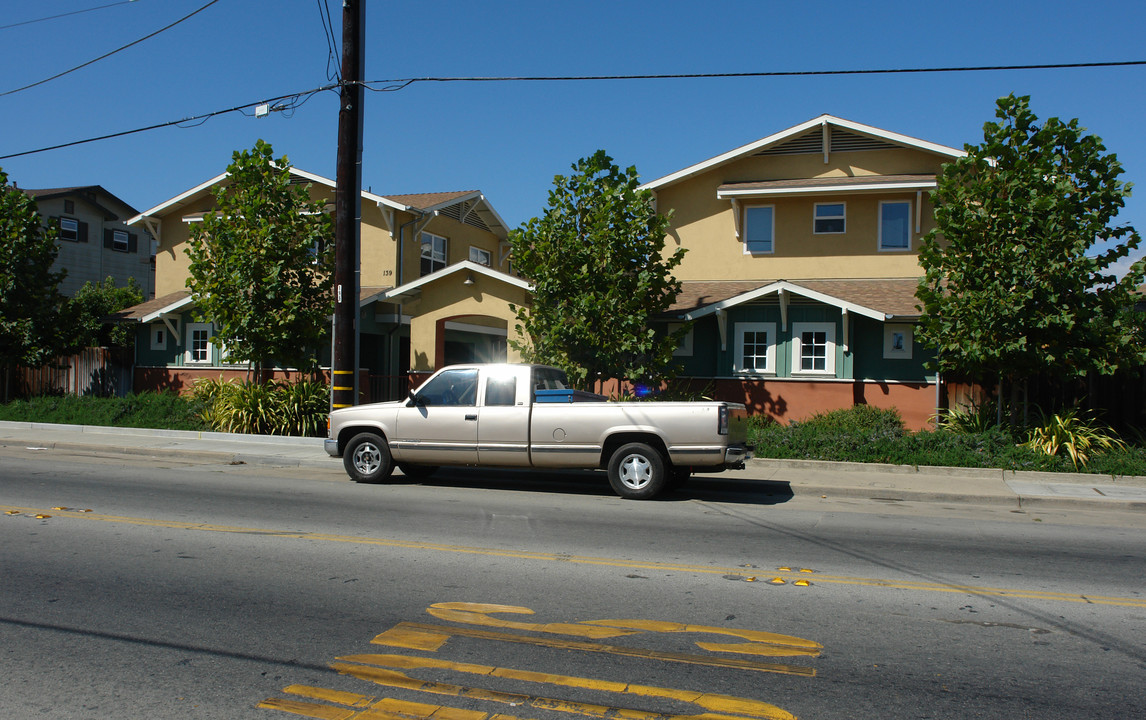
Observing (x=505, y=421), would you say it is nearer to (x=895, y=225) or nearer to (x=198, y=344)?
(x=895, y=225)

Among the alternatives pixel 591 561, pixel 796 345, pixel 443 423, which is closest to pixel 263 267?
pixel 443 423

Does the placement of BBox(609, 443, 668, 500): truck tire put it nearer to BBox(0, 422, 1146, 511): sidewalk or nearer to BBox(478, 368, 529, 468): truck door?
BBox(478, 368, 529, 468): truck door

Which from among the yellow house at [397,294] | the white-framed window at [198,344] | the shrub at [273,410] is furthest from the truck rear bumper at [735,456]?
the white-framed window at [198,344]

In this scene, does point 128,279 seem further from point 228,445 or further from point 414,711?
point 414,711

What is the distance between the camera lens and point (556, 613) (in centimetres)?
557

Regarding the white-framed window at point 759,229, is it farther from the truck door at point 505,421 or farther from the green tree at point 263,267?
the truck door at point 505,421

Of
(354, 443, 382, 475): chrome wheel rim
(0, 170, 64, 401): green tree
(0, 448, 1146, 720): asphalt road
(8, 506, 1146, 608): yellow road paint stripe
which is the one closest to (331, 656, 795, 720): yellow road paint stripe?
(0, 448, 1146, 720): asphalt road

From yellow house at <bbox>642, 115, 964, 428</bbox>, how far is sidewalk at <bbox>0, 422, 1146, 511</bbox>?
13.5 feet

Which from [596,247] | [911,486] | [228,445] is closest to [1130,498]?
[911,486]

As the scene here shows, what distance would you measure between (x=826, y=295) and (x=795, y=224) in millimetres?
3283

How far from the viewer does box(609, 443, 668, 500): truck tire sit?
1066 cm

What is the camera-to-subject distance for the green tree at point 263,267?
18.2m

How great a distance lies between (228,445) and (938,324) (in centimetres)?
1378

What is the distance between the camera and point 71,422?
20328 millimetres
